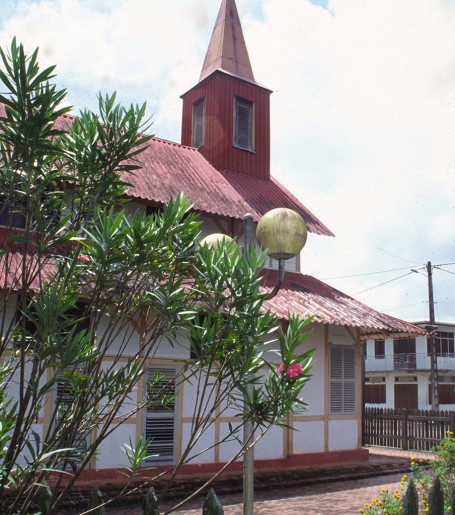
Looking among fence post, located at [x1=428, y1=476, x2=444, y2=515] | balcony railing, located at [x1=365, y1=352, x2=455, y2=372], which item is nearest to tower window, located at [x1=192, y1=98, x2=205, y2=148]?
fence post, located at [x1=428, y1=476, x2=444, y2=515]

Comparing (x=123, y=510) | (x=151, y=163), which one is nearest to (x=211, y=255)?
(x=123, y=510)

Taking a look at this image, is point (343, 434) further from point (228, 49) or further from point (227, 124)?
point (228, 49)

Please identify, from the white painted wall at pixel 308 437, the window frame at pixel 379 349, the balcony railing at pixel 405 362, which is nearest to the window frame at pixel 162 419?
the white painted wall at pixel 308 437

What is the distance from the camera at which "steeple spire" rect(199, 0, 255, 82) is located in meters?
17.9

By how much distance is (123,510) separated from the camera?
889 cm

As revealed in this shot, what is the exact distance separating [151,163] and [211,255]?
439 inches

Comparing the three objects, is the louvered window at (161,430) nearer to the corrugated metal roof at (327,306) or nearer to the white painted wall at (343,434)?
the corrugated metal roof at (327,306)

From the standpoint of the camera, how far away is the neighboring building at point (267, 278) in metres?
11.6

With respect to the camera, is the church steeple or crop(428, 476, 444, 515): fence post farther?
the church steeple

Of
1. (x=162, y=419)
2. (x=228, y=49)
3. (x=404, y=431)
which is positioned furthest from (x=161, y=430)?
(x=228, y=49)

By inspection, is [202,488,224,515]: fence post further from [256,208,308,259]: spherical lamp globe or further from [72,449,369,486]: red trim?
[72,449,369,486]: red trim

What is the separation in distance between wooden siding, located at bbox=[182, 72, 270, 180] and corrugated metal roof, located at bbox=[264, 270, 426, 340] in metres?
3.74

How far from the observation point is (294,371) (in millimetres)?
3561

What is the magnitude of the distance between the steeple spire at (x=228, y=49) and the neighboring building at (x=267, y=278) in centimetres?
4
